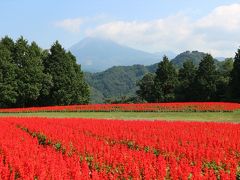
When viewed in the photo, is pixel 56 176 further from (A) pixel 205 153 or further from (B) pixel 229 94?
(B) pixel 229 94

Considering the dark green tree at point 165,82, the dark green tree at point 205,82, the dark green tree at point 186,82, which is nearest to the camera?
the dark green tree at point 205,82

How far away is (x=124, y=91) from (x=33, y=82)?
12722 centimetres

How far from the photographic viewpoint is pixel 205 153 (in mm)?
11438

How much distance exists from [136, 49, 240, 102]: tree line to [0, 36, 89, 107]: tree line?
47.8ft

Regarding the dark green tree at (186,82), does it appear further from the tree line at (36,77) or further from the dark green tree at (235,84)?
the tree line at (36,77)

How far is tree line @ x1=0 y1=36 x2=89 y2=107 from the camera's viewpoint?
198ft

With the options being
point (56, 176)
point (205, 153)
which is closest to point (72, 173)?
point (56, 176)

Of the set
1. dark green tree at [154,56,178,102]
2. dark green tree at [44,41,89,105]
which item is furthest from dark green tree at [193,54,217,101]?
dark green tree at [44,41,89,105]

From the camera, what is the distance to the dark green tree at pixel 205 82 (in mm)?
67312

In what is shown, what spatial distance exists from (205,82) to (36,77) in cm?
2746

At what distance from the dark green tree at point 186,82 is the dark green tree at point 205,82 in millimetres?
1440

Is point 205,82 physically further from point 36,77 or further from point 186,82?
point 36,77

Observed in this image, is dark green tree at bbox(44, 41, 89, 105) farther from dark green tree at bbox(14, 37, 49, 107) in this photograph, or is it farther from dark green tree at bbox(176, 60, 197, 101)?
dark green tree at bbox(176, 60, 197, 101)

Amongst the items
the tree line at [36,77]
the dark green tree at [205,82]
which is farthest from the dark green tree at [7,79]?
the dark green tree at [205,82]
